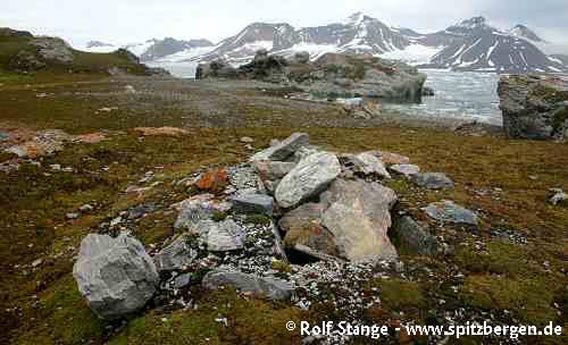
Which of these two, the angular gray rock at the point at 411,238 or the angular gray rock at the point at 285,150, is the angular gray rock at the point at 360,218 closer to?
the angular gray rock at the point at 411,238

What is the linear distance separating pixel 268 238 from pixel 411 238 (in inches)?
196

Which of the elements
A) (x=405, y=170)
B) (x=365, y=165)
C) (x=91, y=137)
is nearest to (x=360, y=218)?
(x=365, y=165)

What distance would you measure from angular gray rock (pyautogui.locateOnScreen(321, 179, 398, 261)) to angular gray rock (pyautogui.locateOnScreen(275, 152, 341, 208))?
46cm

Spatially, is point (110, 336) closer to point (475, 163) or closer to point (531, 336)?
point (531, 336)

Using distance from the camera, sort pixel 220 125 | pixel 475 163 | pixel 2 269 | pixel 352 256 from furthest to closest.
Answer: pixel 220 125 → pixel 475 163 → pixel 2 269 → pixel 352 256

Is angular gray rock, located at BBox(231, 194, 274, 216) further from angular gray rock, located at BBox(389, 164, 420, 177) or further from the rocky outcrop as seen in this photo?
the rocky outcrop

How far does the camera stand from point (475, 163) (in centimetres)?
3209

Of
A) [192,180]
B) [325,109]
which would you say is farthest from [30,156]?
[325,109]

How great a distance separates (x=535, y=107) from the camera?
48.2 m

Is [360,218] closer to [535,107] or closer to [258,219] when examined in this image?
[258,219]

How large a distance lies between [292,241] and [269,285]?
280cm

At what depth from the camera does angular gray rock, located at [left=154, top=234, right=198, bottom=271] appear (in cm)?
1423

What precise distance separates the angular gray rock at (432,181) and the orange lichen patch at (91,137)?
67.3 ft

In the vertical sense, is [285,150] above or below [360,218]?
above
